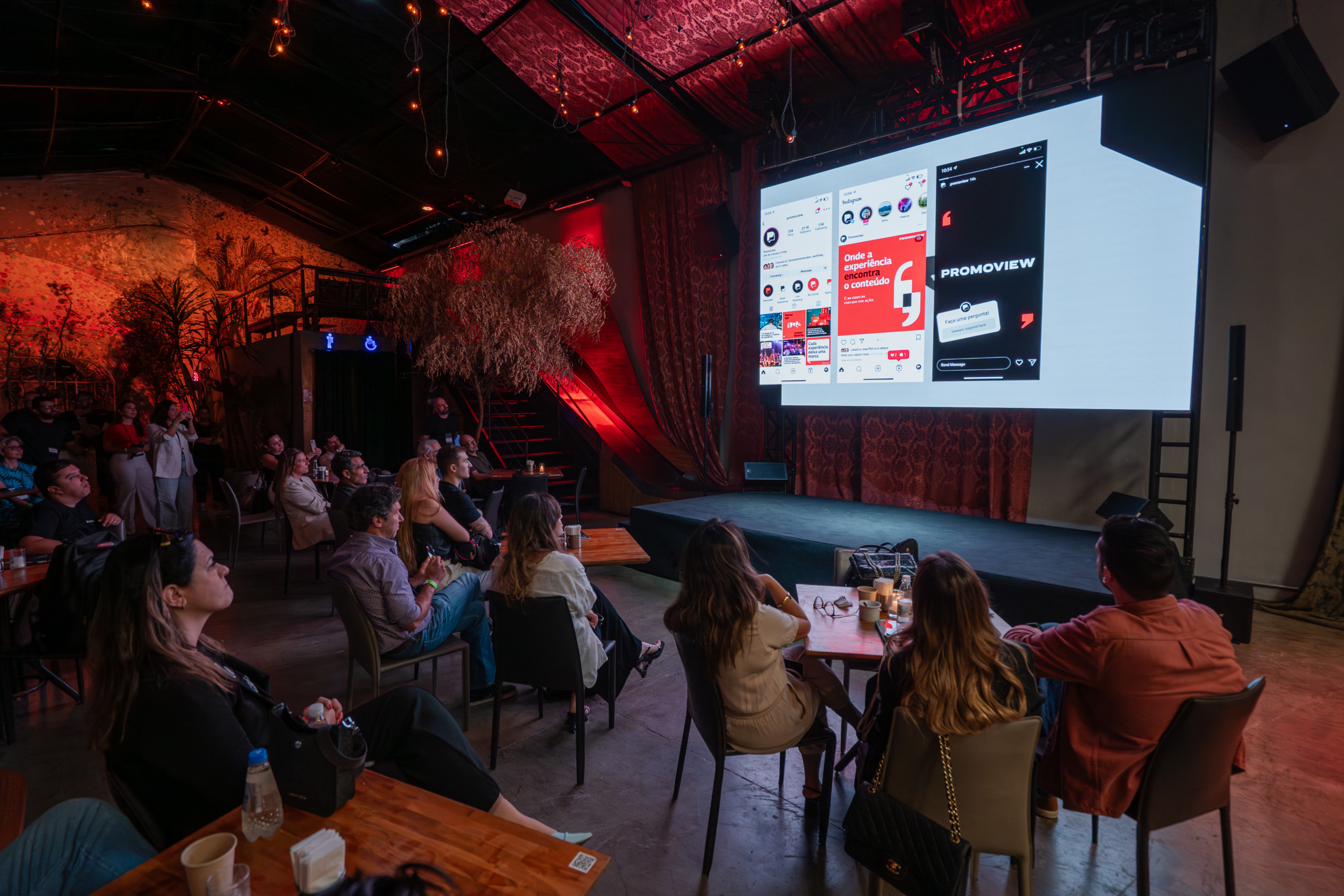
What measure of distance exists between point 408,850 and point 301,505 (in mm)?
4864

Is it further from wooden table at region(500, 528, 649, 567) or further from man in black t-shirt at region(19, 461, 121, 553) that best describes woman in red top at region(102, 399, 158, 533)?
wooden table at region(500, 528, 649, 567)

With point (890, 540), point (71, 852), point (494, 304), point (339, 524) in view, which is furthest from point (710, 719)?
point (494, 304)

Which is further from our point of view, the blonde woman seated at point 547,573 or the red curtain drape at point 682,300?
the red curtain drape at point 682,300

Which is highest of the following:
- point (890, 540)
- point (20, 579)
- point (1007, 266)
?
point (1007, 266)

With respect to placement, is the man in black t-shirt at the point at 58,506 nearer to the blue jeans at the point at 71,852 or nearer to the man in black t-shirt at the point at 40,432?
the blue jeans at the point at 71,852

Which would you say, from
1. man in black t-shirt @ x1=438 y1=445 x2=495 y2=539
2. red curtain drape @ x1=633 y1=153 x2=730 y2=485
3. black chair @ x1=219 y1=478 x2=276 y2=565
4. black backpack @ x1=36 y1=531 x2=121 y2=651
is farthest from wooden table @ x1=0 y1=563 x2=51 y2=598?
red curtain drape @ x1=633 y1=153 x2=730 y2=485

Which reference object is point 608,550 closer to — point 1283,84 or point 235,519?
point 235,519

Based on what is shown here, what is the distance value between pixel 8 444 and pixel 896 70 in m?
7.99

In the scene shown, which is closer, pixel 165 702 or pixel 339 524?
pixel 165 702

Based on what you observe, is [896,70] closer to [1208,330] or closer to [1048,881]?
[1208,330]

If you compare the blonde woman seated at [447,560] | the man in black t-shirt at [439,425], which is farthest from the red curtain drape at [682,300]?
the blonde woman seated at [447,560]

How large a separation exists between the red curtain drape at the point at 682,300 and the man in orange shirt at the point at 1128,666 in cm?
575

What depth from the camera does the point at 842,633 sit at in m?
2.41

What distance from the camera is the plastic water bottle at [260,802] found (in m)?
1.30
